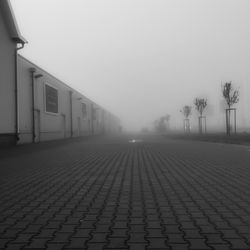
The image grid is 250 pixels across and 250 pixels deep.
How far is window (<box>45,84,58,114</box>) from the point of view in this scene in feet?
98.4

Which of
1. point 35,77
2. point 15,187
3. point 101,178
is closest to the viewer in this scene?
point 15,187

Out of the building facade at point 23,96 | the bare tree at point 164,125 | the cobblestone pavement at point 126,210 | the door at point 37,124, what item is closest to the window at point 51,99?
the building facade at point 23,96

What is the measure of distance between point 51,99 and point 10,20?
9522 millimetres

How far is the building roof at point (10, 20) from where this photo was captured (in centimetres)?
2228

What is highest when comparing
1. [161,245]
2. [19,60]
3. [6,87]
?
[19,60]

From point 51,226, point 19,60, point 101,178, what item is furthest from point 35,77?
point 51,226

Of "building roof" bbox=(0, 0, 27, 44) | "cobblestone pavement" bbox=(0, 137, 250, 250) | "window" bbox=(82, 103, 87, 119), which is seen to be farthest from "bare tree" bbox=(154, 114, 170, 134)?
"cobblestone pavement" bbox=(0, 137, 250, 250)

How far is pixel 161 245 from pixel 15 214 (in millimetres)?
2586

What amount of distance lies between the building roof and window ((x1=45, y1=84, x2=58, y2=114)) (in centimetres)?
672

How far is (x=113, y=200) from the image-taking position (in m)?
7.32

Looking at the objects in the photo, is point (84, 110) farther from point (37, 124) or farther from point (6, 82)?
point (6, 82)

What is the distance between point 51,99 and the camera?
31516 millimetres

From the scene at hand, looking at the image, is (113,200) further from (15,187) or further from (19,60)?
(19,60)

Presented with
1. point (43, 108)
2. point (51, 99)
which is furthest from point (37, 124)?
point (51, 99)
